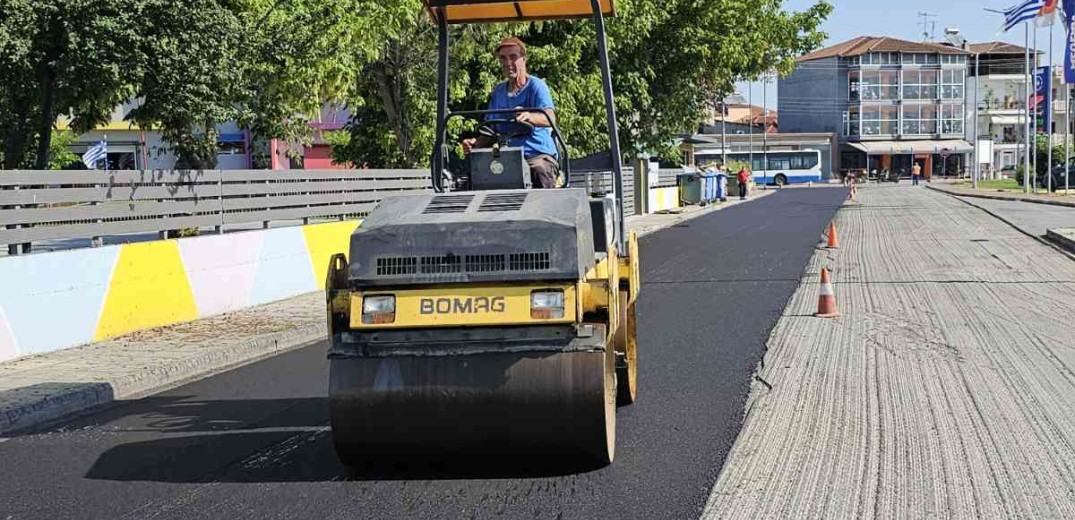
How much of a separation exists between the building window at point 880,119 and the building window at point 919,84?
1926 millimetres

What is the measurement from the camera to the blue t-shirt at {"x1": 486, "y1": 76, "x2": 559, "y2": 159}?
6980 mm

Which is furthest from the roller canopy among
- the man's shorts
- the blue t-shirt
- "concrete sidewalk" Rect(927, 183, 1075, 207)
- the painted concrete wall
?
"concrete sidewalk" Rect(927, 183, 1075, 207)

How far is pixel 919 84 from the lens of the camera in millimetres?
106688

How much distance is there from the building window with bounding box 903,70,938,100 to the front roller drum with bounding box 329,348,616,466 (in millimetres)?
107281

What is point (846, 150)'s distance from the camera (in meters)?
106

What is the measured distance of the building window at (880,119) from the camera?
4181 inches

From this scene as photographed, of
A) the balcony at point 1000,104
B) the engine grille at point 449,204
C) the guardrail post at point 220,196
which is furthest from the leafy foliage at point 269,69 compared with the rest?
the balcony at point 1000,104

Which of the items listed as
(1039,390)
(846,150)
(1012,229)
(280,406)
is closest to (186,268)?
(280,406)

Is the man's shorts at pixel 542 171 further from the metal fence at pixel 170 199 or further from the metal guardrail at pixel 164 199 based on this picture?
the metal guardrail at pixel 164 199

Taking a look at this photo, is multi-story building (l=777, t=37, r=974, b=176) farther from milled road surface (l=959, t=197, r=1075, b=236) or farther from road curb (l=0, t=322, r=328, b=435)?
road curb (l=0, t=322, r=328, b=435)

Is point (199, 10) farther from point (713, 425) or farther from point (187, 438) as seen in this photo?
point (713, 425)

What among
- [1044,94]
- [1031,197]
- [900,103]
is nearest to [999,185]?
[1044,94]

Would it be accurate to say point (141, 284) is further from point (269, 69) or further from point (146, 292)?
point (269, 69)

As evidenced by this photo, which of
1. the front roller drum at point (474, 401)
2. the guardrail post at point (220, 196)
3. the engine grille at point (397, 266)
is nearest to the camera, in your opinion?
the front roller drum at point (474, 401)
